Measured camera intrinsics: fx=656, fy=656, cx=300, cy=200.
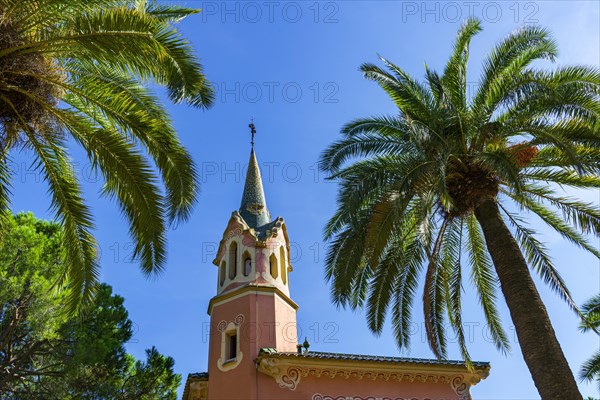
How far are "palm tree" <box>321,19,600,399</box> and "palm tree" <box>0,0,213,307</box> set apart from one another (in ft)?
12.3

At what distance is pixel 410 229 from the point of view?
550 inches

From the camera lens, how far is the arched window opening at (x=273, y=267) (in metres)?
20.0

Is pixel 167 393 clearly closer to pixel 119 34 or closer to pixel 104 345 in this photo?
pixel 104 345

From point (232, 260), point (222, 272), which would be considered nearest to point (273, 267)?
point (232, 260)

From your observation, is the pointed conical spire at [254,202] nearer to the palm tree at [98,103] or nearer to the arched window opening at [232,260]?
the arched window opening at [232,260]

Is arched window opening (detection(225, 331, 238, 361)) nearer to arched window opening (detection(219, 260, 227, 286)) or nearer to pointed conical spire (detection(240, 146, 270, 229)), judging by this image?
arched window opening (detection(219, 260, 227, 286))

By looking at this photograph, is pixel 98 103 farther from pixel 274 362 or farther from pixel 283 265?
pixel 283 265

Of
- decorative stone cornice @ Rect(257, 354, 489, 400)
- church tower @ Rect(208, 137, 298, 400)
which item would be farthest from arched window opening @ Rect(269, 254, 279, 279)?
decorative stone cornice @ Rect(257, 354, 489, 400)

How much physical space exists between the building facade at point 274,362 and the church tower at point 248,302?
28mm

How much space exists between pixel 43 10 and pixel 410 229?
27.2 feet

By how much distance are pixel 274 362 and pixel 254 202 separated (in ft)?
22.8

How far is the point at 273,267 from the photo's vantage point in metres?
20.2

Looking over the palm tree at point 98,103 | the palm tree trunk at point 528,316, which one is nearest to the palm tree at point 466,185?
the palm tree trunk at point 528,316

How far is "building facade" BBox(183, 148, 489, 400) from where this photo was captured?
16906mm
